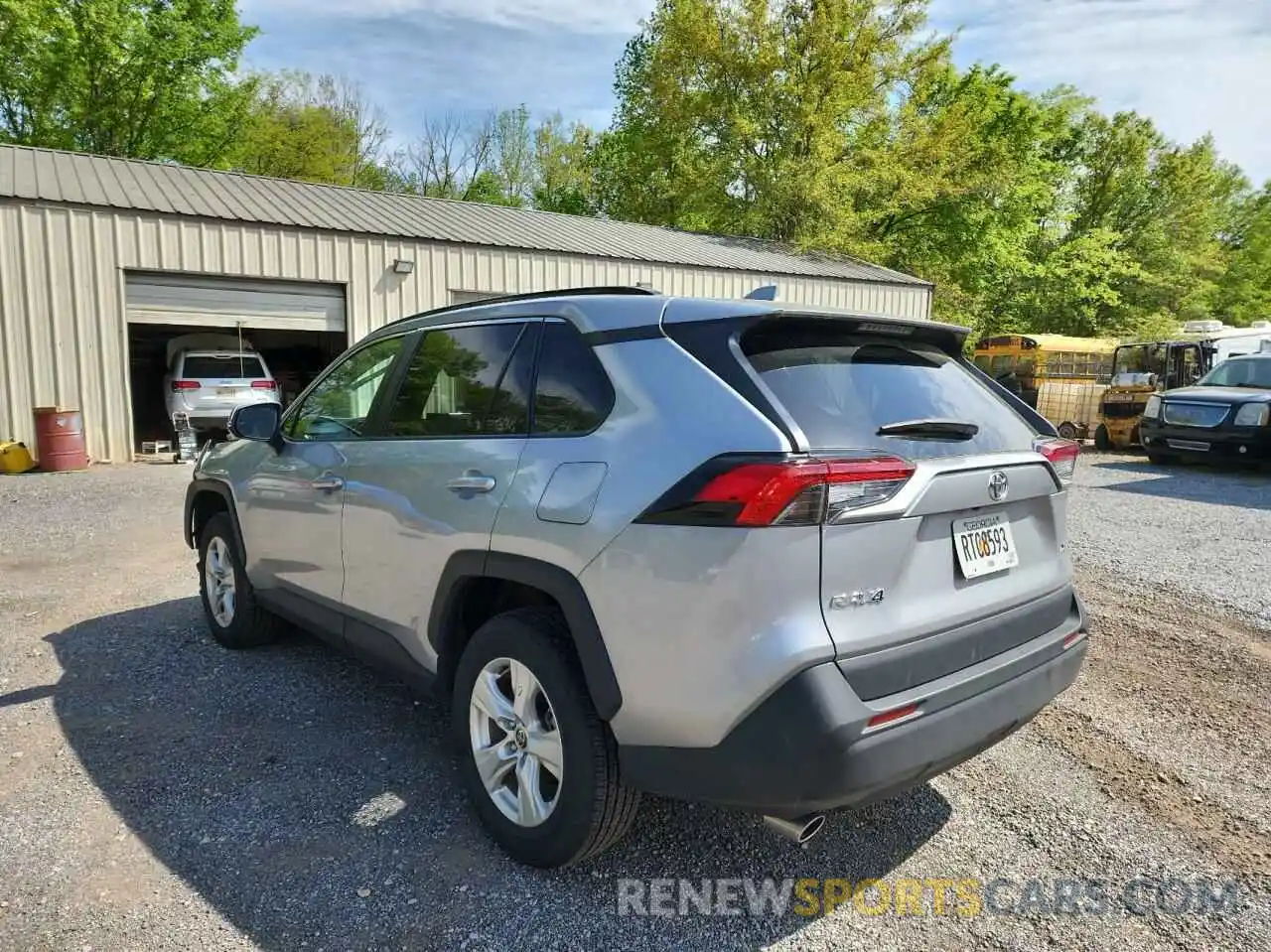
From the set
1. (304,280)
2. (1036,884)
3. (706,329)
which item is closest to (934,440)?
(706,329)

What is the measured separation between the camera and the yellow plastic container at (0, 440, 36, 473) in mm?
10570

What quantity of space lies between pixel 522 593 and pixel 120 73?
3144cm

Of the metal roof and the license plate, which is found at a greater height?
the metal roof

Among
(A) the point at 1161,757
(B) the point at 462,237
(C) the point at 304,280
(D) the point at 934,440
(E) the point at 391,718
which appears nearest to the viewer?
(D) the point at 934,440

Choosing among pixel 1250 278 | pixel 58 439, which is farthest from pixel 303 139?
pixel 1250 278

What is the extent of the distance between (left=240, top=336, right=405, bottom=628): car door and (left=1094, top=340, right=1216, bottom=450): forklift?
15563 millimetres

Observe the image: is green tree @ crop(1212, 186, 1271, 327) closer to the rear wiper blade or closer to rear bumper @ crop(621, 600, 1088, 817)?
the rear wiper blade

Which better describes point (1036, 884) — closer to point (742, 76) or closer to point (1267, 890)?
point (1267, 890)

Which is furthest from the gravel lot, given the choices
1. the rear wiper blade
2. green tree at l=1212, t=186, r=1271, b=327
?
green tree at l=1212, t=186, r=1271, b=327

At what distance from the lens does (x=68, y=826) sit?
110 inches

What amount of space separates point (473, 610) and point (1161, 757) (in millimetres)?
2920

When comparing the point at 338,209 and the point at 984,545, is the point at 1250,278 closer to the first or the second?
the point at 338,209

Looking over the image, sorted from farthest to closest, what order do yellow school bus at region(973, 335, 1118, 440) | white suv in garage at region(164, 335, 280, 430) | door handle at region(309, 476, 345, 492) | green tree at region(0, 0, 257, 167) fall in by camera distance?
green tree at region(0, 0, 257, 167)
yellow school bus at region(973, 335, 1118, 440)
white suv in garage at region(164, 335, 280, 430)
door handle at region(309, 476, 345, 492)

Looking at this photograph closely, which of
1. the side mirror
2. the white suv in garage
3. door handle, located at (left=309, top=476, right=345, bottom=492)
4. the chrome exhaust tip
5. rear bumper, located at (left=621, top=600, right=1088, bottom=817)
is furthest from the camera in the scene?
the white suv in garage
